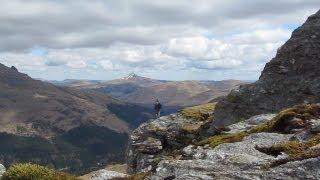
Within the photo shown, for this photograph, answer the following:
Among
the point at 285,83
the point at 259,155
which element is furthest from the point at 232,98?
the point at 259,155

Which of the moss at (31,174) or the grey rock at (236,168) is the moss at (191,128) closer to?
the grey rock at (236,168)

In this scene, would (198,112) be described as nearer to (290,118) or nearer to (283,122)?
(283,122)

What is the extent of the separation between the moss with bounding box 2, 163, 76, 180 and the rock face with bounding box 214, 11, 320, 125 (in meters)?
28.7

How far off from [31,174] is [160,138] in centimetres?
3766

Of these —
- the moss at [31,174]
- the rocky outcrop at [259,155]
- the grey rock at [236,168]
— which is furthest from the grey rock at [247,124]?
the moss at [31,174]

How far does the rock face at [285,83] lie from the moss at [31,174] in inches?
1131

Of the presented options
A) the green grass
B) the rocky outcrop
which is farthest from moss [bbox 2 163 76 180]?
the green grass

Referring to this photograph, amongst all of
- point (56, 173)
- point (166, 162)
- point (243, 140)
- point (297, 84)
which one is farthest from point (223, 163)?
point (297, 84)

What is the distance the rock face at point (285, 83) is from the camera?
167ft

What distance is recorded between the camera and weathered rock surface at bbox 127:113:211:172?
208ft

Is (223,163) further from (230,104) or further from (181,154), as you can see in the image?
(230,104)

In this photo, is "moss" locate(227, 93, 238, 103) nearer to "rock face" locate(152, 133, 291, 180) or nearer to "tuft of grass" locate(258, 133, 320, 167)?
"rock face" locate(152, 133, 291, 180)

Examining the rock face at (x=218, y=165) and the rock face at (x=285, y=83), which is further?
the rock face at (x=285, y=83)

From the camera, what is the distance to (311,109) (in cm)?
3572
